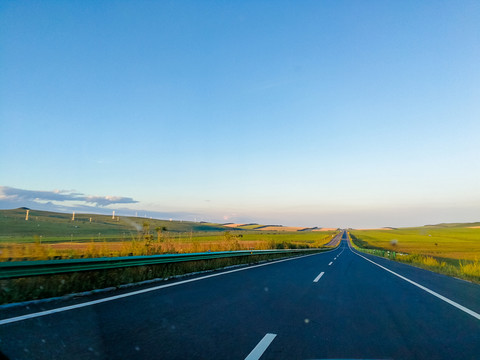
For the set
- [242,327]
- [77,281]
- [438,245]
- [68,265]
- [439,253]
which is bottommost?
[439,253]

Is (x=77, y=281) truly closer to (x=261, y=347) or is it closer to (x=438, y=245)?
(x=261, y=347)

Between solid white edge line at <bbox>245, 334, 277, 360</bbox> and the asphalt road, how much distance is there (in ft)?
0.04

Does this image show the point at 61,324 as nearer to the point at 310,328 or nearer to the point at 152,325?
the point at 152,325

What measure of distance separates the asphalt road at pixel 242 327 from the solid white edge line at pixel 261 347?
0.04ft

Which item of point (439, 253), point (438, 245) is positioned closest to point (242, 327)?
point (439, 253)

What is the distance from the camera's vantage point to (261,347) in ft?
12.4

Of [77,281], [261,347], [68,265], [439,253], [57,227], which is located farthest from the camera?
[57,227]

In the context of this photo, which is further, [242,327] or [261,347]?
[242,327]

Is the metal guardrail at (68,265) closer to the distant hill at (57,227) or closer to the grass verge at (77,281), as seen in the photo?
the grass verge at (77,281)

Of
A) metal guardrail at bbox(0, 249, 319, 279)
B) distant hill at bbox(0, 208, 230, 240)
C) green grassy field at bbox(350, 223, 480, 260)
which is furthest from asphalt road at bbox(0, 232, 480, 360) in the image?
green grassy field at bbox(350, 223, 480, 260)

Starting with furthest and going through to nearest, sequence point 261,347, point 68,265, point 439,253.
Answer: point 439,253
point 68,265
point 261,347

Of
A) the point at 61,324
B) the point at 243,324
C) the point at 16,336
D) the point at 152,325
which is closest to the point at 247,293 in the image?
the point at 243,324

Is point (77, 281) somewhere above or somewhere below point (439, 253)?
above

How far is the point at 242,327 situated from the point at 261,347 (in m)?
0.90
